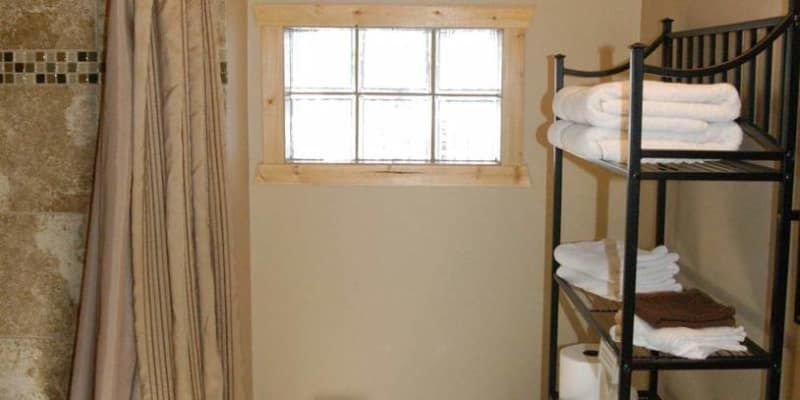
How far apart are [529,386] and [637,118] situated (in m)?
1.80

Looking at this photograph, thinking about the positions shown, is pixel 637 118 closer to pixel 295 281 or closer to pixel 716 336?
pixel 716 336

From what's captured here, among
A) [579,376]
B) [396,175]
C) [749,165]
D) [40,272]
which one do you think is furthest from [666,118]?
[40,272]

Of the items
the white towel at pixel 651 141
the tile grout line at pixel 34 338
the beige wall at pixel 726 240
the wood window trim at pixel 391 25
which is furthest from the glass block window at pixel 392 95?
the white towel at pixel 651 141

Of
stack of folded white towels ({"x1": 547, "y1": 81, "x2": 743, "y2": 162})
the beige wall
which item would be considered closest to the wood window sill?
the beige wall

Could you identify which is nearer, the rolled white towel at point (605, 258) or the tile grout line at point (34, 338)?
the rolled white towel at point (605, 258)

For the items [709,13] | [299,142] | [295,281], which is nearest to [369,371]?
[295,281]

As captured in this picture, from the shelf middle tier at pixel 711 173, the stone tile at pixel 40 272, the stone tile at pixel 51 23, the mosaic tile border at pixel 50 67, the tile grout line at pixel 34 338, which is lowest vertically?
the tile grout line at pixel 34 338

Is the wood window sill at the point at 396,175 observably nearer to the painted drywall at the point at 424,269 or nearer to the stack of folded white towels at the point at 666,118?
the painted drywall at the point at 424,269

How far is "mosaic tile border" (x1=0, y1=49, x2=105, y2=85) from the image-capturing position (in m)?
2.53

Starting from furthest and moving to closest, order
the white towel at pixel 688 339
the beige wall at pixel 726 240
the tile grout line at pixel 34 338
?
the tile grout line at pixel 34 338, the beige wall at pixel 726 240, the white towel at pixel 688 339

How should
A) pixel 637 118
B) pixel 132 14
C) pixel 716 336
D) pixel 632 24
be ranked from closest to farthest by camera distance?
pixel 637 118
pixel 716 336
pixel 132 14
pixel 632 24

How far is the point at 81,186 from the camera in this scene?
2.58 m

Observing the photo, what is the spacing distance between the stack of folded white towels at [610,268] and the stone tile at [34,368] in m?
1.50

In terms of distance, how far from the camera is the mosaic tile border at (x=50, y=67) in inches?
99.7
